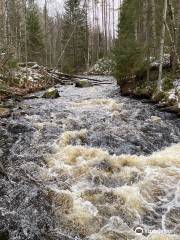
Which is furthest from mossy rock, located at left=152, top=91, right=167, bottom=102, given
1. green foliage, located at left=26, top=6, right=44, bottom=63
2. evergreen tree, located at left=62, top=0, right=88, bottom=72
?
evergreen tree, located at left=62, top=0, right=88, bottom=72

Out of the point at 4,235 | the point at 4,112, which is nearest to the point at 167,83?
the point at 4,112

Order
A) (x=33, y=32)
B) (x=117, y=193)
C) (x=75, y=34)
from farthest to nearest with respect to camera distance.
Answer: (x=75, y=34), (x=33, y=32), (x=117, y=193)

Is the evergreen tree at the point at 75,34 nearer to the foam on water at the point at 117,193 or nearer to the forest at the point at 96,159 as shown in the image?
the forest at the point at 96,159

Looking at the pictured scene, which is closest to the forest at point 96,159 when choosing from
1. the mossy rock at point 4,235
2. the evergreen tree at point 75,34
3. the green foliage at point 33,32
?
the mossy rock at point 4,235

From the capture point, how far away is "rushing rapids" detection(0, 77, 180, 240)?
19.7 feet

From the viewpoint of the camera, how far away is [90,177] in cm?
782

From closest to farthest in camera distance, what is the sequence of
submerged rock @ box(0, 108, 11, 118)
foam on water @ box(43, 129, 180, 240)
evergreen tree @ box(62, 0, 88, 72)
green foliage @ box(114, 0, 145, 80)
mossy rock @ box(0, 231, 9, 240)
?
mossy rock @ box(0, 231, 9, 240), foam on water @ box(43, 129, 180, 240), submerged rock @ box(0, 108, 11, 118), green foliage @ box(114, 0, 145, 80), evergreen tree @ box(62, 0, 88, 72)

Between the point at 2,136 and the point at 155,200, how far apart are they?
19.2ft

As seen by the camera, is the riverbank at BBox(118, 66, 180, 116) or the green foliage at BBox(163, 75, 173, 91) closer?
the riverbank at BBox(118, 66, 180, 116)

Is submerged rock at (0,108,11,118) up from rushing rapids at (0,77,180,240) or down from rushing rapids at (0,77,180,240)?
up

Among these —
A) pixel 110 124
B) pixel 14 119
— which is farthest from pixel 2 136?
pixel 110 124

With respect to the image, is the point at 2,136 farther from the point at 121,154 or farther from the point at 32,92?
the point at 32,92

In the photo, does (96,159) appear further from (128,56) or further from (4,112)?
(128,56)

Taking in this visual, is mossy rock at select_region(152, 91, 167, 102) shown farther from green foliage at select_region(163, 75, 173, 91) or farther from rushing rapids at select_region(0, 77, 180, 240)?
rushing rapids at select_region(0, 77, 180, 240)
